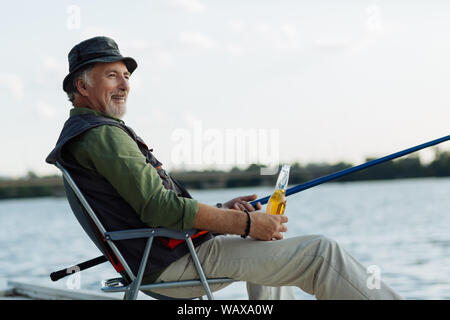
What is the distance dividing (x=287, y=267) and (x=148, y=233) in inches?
17.9

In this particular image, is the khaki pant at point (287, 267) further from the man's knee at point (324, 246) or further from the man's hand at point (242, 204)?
the man's hand at point (242, 204)

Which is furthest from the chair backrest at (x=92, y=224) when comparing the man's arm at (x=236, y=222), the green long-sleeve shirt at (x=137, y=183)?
the man's arm at (x=236, y=222)

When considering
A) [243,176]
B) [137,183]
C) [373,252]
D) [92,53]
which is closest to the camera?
[137,183]

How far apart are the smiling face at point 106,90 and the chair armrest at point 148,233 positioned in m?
0.49

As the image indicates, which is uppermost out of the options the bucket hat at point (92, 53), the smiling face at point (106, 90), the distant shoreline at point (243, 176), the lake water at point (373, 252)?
the distant shoreline at point (243, 176)

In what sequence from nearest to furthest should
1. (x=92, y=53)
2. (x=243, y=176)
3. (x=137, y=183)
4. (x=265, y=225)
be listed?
(x=137, y=183), (x=265, y=225), (x=92, y=53), (x=243, y=176)

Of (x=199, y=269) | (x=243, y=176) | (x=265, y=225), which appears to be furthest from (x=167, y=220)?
(x=243, y=176)

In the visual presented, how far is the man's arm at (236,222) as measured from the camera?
6.49 ft

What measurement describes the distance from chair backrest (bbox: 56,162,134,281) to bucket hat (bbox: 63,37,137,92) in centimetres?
39

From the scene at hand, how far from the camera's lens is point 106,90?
2.26 meters

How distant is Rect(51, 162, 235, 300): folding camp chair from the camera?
1988 mm

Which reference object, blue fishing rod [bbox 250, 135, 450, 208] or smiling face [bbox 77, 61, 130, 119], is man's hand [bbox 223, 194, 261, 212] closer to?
blue fishing rod [bbox 250, 135, 450, 208]

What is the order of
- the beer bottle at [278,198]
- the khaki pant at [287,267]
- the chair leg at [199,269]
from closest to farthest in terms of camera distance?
the khaki pant at [287,267]
the chair leg at [199,269]
the beer bottle at [278,198]

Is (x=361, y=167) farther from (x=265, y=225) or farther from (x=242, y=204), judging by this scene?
(x=242, y=204)
